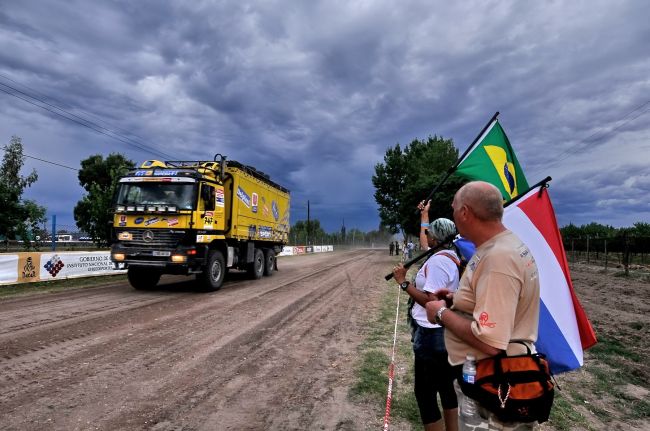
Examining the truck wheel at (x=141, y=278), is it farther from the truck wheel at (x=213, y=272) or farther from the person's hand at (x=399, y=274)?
the person's hand at (x=399, y=274)

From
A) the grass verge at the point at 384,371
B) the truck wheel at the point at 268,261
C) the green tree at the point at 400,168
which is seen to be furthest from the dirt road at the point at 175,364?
the green tree at the point at 400,168

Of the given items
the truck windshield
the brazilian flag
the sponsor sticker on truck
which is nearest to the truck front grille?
the truck windshield

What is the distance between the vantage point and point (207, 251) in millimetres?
12625

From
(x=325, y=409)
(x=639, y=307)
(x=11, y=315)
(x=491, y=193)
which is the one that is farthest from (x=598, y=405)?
(x=11, y=315)

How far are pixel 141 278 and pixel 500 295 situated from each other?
13140mm

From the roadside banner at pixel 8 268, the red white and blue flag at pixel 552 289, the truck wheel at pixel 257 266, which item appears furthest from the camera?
the truck wheel at pixel 257 266

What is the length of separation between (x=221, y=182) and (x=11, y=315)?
679 cm

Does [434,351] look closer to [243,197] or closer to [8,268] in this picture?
[243,197]

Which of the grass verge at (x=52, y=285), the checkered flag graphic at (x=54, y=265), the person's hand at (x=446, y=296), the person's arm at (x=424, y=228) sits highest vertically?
the person's arm at (x=424, y=228)

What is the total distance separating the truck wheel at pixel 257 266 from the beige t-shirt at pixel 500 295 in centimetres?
1522

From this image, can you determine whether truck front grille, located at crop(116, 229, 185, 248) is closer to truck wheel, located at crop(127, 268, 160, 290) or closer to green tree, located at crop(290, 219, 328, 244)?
truck wheel, located at crop(127, 268, 160, 290)

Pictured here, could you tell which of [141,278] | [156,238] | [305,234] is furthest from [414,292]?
[305,234]

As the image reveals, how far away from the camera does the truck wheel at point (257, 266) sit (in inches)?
661

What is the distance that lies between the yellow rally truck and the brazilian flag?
31.7ft
